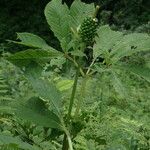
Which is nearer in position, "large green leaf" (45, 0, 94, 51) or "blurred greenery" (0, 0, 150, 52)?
"large green leaf" (45, 0, 94, 51)

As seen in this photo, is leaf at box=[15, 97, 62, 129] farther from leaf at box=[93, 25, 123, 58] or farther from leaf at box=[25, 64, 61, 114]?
leaf at box=[93, 25, 123, 58]

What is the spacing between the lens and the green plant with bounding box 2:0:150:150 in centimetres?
87

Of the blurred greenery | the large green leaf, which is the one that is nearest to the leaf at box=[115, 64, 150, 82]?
the large green leaf

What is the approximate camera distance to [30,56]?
2.84ft

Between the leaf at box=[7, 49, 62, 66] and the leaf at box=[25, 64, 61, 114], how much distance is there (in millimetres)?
22

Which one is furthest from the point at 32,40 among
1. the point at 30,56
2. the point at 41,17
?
the point at 41,17

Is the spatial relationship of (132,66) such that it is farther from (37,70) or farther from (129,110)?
(129,110)

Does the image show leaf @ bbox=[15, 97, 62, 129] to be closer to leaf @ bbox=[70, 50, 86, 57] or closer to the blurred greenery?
leaf @ bbox=[70, 50, 86, 57]

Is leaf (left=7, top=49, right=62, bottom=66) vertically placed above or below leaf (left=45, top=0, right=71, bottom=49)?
below

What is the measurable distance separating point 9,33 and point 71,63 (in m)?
7.94

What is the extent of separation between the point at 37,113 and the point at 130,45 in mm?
204

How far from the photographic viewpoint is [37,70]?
2.94ft

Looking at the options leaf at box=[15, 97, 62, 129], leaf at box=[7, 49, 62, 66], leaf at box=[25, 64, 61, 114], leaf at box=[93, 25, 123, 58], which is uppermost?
leaf at box=[93, 25, 123, 58]

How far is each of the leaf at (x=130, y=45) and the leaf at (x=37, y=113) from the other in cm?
15
